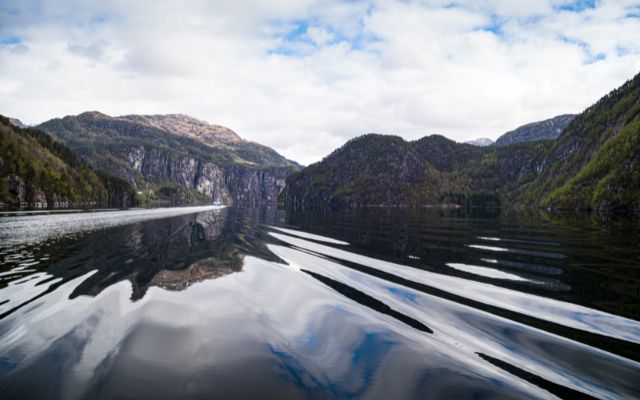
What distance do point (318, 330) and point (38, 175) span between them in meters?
182

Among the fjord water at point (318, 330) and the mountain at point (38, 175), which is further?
the mountain at point (38, 175)

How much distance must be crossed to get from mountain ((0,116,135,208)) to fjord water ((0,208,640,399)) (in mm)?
150539

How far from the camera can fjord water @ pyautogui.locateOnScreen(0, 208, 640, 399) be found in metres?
6.63

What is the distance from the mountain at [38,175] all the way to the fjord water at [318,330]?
15054 cm

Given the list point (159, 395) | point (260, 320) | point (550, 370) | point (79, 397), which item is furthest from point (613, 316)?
point (79, 397)

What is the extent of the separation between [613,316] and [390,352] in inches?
285

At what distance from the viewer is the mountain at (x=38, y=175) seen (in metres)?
134

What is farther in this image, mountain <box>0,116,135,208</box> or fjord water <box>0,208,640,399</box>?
mountain <box>0,116,135,208</box>

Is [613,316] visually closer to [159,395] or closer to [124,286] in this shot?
[159,395]

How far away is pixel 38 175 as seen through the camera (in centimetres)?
14650

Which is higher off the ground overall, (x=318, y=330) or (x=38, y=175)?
(x=38, y=175)

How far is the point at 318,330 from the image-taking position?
32.0 ft

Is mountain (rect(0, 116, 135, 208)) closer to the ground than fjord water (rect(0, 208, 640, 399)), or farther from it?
farther from it

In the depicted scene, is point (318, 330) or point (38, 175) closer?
point (318, 330)
